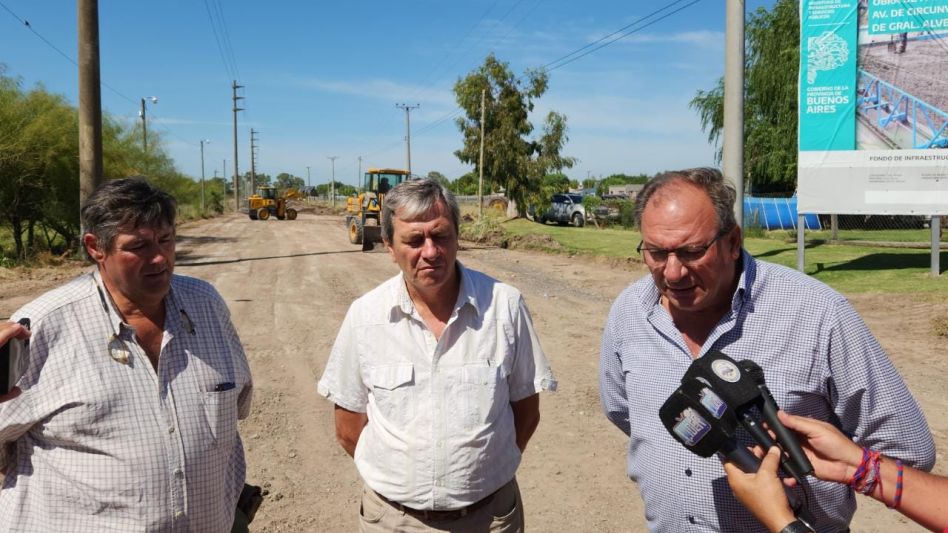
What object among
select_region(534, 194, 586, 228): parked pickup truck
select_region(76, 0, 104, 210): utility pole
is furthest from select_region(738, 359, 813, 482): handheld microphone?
select_region(534, 194, 586, 228): parked pickup truck

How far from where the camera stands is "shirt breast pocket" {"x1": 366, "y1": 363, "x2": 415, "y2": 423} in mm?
2574

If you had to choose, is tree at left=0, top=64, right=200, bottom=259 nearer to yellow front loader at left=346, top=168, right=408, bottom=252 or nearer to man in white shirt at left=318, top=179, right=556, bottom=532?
yellow front loader at left=346, top=168, right=408, bottom=252

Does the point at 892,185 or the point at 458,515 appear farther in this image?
the point at 892,185

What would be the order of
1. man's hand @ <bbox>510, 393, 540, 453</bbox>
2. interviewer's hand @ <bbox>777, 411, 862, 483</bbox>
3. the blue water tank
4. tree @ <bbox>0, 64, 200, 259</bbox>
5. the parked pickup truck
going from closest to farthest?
1. interviewer's hand @ <bbox>777, 411, 862, 483</bbox>
2. man's hand @ <bbox>510, 393, 540, 453</bbox>
3. tree @ <bbox>0, 64, 200, 259</bbox>
4. the blue water tank
5. the parked pickup truck

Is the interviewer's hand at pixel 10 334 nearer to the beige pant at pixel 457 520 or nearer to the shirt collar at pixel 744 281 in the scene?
the beige pant at pixel 457 520

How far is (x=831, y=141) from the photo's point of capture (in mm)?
12242

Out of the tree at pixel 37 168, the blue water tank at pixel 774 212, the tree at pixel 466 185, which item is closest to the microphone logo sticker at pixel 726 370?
the tree at pixel 37 168

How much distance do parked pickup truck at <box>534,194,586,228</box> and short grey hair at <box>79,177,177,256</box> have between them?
32344mm

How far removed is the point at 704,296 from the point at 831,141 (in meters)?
11.6

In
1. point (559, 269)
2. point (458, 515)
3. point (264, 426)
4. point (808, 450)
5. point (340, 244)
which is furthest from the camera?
point (340, 244)

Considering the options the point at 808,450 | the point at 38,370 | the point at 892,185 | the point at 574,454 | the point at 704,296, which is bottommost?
the point at 574,454

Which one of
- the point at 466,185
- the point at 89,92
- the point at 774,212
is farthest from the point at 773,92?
the point at 466,185

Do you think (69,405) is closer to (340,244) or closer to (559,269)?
(559,269)

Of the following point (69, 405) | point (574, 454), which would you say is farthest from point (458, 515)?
point (574, 454)
